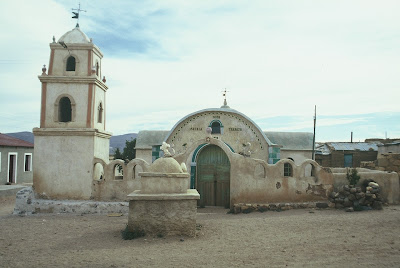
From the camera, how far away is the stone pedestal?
8883mm

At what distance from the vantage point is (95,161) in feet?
45.3

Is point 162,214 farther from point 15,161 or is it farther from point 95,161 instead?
point 15,161

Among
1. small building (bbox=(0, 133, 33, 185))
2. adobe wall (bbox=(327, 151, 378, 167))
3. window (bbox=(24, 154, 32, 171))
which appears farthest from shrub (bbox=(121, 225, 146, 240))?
adobe wall (bbox=(327, 151, 378, 167))

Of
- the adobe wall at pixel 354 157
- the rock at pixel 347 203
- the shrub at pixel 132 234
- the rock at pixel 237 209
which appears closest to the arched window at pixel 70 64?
the shrub at pixel 132 234

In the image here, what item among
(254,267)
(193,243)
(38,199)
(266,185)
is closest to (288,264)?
(254,267)

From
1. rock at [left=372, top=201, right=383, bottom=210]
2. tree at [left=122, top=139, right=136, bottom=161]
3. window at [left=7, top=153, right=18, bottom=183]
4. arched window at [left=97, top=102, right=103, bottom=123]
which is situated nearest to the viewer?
rock at [left=372, top=201, right=383, bottom=210]

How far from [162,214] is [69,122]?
7250 millimetres

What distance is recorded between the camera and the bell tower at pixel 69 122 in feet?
45.1

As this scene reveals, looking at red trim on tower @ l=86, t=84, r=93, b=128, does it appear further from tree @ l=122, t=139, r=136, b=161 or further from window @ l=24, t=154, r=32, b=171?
tree @ l=122, t=139, r=136, b=161

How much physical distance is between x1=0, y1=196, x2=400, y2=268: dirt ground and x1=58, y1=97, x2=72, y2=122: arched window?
450cm

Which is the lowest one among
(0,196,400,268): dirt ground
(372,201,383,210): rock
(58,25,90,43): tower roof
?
(0,196,400,268): dirt ground

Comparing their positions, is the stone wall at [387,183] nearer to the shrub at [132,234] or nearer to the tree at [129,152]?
the shrub at [132,234]

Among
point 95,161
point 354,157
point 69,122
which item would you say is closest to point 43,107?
point 69,122

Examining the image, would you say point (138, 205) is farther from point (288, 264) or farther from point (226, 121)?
point (226, 121)
